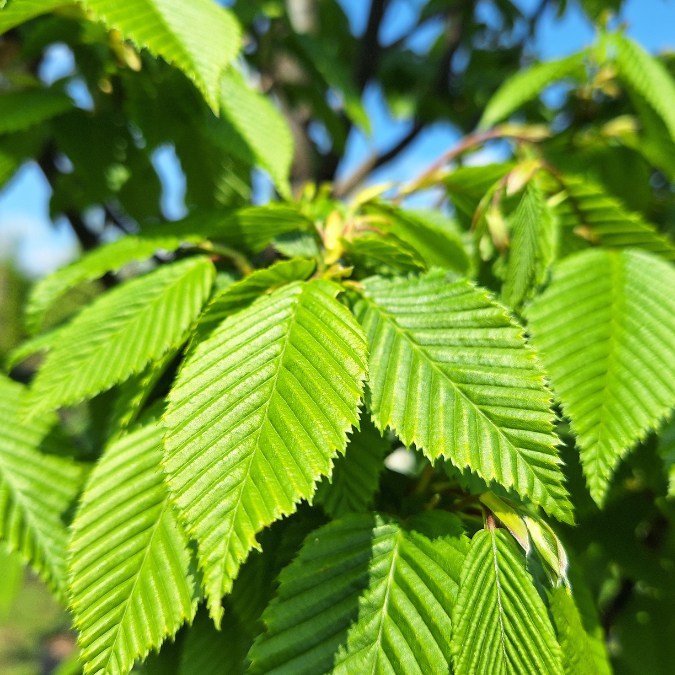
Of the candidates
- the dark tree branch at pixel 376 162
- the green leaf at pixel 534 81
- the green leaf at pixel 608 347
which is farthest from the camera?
the dark tree branch at pixel 376 162

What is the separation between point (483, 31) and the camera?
7.12 feet

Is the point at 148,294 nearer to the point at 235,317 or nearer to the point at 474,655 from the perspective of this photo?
the point at 235,317

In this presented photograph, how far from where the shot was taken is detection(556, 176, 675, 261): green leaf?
731 millimetres

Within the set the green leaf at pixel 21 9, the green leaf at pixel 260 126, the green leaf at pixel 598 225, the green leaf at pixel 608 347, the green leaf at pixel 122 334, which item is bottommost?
the green leaf at pixel 608 347

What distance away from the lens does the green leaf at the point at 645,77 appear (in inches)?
38.4

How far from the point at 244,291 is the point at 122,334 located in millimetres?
164

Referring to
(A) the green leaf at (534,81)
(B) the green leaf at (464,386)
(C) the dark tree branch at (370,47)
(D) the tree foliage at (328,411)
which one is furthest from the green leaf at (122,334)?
(C) the dark tree branch at (370,47)

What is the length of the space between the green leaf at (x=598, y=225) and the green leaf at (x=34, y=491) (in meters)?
0.69

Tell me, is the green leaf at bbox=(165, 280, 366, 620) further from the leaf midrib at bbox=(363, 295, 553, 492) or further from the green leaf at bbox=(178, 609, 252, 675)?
the green leaf at bbox=(178, 609, 252, 675)

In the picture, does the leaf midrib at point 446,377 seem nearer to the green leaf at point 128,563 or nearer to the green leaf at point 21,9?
the green leaf at point 128,563

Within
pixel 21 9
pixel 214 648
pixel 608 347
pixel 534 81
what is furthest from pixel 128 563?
pixel 534 81

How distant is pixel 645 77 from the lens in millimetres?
1017

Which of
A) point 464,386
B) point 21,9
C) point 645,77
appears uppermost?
point 21,9

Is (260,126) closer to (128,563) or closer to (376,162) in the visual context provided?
(128,563)
